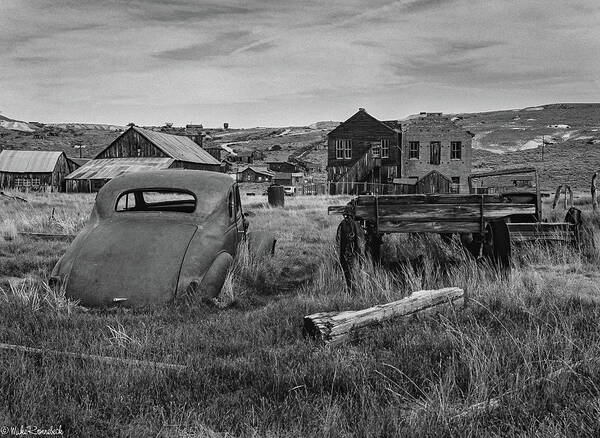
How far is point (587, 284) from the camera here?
23.3ft

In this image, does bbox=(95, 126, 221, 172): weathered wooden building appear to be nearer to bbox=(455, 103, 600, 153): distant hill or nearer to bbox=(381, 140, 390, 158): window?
bbox=(381, 140, 390, 158): window

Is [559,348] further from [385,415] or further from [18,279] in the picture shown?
[18,279]

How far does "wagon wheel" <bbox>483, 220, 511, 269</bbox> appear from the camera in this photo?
677cm

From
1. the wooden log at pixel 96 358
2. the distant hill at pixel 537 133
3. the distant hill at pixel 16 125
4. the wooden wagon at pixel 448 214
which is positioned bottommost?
the wooden log at pixel 96 358

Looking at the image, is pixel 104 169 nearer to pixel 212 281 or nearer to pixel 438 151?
pixel 438 151

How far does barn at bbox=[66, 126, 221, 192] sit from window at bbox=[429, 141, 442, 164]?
69.4 ft

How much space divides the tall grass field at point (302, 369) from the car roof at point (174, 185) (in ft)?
4.44

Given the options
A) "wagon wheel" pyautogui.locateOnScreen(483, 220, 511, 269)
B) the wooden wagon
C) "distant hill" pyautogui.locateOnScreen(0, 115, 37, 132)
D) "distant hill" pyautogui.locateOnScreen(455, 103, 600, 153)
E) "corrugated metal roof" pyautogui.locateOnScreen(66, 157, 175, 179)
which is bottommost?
"wagon wheel" pyautogui.locateOnScreen(483, 220, 511, 269)

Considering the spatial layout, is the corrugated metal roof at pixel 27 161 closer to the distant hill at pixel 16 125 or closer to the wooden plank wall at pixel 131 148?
the wooden plank wall at pixel 131 148

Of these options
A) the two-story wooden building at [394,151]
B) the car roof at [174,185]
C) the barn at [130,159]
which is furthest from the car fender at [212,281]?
the barn at [130,159]

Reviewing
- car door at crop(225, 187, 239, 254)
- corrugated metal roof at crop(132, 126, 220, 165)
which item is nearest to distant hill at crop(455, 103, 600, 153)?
corrugated metal roof at crop(132, 126, 220, 165)

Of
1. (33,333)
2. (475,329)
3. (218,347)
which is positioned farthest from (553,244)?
(33,333)

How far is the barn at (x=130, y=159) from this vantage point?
42469mm

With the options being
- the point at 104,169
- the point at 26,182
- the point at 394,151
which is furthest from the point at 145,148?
the point at 394,151
